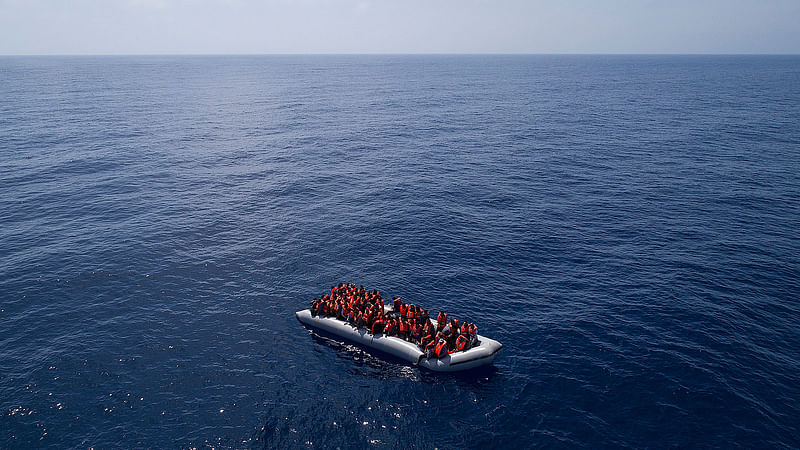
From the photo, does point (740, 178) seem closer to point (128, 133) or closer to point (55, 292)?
point (55, 292)

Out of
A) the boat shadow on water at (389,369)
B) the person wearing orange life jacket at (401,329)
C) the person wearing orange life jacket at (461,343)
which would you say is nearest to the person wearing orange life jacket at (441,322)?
the person wearing orange life jacket at (461,343)

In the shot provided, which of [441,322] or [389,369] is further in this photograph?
[441,322]

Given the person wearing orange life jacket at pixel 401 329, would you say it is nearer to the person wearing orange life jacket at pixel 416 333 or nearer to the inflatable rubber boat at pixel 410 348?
the inflatable rubber boat at pixel 410 348

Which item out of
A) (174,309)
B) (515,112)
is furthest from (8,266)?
(515,112)

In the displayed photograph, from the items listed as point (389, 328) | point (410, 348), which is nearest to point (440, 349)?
point (410, 348)

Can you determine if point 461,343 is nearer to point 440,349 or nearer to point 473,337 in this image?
point 473,337

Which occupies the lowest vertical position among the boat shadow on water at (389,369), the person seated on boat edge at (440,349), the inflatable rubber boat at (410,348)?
the boat shadow on water at (389,369)
